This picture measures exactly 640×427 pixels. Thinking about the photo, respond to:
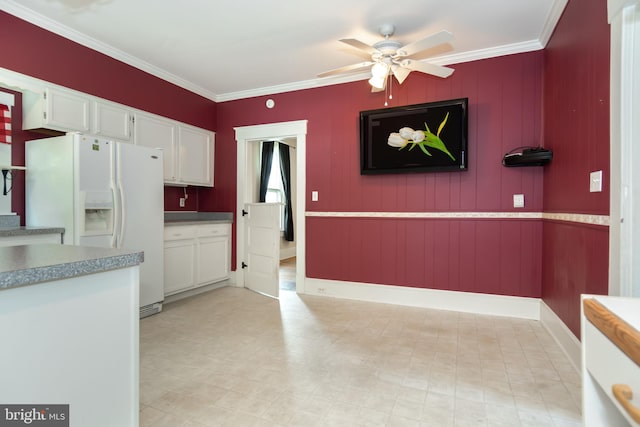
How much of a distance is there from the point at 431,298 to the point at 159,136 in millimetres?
3561

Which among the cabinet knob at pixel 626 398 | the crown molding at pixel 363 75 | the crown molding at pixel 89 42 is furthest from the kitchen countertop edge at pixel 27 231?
the cabinet knob at pixel 626 398

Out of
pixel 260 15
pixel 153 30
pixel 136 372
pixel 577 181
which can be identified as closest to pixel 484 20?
pixel 577 181

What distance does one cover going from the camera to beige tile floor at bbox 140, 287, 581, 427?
1772mm

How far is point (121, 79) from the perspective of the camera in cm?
350

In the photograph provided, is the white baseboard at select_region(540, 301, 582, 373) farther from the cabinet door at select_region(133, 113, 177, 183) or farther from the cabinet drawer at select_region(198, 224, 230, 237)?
the cabinet door at select_region(133, 113, 177, 183)

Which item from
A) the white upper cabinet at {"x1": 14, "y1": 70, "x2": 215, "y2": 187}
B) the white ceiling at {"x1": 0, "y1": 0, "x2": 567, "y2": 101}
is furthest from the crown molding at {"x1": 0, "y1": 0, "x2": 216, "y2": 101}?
the white upper cabinet at {"x1": 14, "y1": 70, "x2": 215, "y2": 187}

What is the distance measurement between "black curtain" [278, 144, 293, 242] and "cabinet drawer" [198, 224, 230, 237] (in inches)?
106

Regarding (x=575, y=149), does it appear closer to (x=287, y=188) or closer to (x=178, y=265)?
(x=178, y=265)

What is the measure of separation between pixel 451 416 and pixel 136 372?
1.53 meters

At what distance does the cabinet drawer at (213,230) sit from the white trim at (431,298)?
131 centimetres

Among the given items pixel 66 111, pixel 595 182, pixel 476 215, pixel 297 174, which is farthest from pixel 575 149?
pixel 66 111

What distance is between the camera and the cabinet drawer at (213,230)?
4.19 meters

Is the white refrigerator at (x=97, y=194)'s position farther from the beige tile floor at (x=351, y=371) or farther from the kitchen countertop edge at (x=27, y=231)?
the beige tile floor at (x=351, y=371)

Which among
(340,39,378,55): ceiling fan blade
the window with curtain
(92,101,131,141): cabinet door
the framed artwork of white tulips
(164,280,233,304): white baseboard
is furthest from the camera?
the window with curtain
